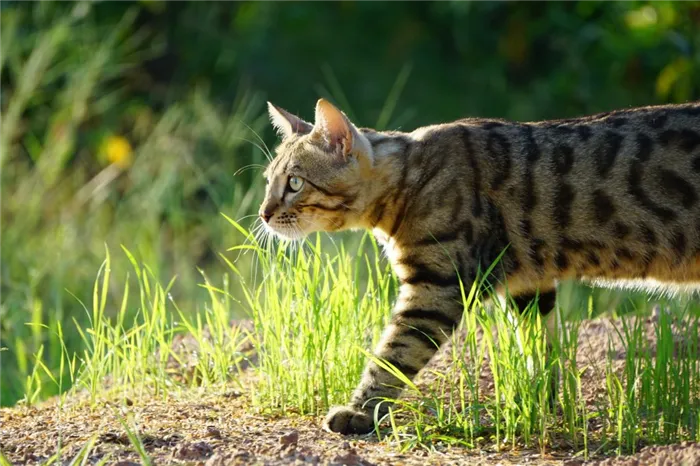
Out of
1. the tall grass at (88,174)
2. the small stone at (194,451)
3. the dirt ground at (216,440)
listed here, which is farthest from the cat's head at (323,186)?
the small stone at (194,451)

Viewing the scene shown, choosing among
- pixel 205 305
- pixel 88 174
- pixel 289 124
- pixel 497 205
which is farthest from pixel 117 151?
pixel 497 205

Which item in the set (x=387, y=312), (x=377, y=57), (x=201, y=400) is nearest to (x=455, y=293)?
(x=387, y=312)

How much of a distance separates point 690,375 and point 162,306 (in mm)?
2014

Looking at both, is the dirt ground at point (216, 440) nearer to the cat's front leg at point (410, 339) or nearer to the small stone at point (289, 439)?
the small stone at point (289, 439)

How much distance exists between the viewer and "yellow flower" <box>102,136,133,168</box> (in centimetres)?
776

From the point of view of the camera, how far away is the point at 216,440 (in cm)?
342

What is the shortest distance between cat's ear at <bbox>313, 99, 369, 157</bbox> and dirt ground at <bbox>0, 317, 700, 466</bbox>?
3.44 feet

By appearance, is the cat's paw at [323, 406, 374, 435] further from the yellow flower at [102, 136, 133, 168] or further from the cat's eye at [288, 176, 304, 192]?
the yellow flower at [102, 136, 133, 168]

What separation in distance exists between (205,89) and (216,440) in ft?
19.6

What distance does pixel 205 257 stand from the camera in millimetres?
8477

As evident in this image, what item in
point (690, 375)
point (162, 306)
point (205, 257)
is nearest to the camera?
point (690, 375)

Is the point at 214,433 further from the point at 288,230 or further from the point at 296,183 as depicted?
the point at 296,183

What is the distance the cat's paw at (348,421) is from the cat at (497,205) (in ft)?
0.24

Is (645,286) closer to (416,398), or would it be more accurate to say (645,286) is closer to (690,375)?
(690,375)
